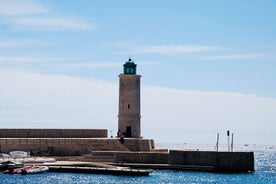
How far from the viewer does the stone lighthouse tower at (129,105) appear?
61750 millimetres

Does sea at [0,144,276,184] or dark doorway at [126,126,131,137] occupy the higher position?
dark doorway at [126,126,131,137]

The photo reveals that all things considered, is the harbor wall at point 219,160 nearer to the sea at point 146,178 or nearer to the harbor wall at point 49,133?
the sea at point 146,178

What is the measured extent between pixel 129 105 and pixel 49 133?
727 centimetres

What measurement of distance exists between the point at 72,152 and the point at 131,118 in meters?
7.14

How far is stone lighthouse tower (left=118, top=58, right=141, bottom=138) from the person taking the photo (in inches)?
2431

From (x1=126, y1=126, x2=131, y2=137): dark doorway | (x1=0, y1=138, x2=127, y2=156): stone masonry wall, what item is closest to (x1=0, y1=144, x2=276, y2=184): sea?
(x1=0, y1=138, x2=127, y2=156): stone masonry wall

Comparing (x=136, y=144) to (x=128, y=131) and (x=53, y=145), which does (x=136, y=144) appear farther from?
(x=53, y=145)

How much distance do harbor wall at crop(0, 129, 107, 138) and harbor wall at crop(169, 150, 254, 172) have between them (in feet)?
28.6

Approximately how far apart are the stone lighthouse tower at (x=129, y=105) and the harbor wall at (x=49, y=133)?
122 inches

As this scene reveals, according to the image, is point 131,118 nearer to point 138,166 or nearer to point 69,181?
point 138,166

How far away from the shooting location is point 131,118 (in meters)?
61.8

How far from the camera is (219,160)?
2080 inches

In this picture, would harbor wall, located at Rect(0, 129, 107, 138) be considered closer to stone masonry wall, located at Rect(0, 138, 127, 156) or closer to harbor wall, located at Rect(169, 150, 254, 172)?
stone masonry wall, located at Rect(0, 138, 127, 156)

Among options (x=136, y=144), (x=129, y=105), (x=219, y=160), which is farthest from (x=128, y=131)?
(x=219, y=160)
